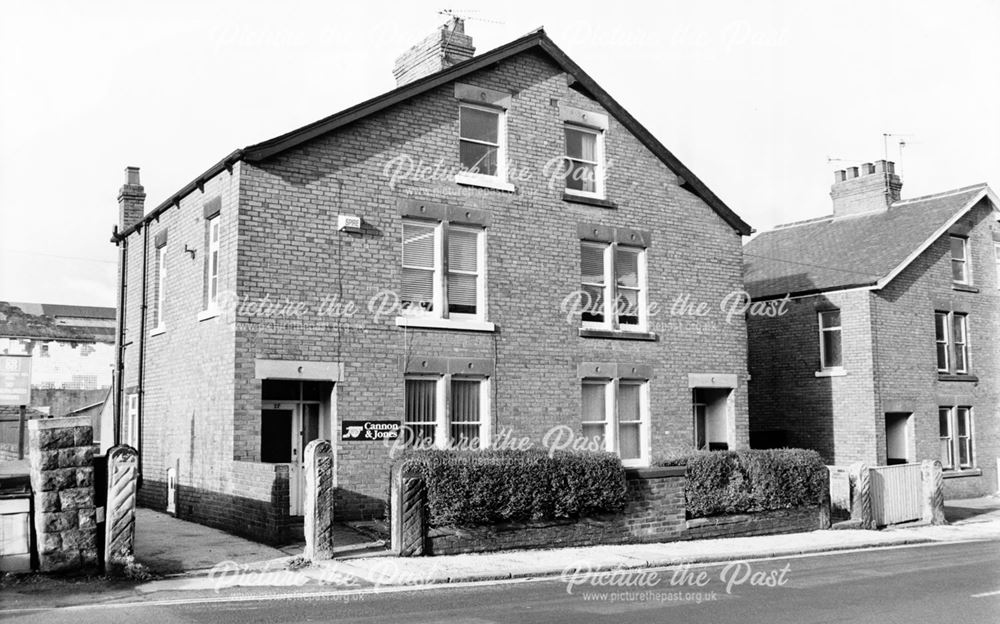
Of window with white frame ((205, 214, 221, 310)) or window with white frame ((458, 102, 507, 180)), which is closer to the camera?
window with white frame ((205, 214, 221, 310))

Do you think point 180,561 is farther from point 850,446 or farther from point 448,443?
point 850,446

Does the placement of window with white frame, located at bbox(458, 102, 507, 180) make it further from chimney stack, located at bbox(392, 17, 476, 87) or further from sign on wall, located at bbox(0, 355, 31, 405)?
sign on wall, located at bbox(0, 355, 31, 405)

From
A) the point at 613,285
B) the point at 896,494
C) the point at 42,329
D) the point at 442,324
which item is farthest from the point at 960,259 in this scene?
the point at 42,329

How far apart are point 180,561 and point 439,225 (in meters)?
8.23

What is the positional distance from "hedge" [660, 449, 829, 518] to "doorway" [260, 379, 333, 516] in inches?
259

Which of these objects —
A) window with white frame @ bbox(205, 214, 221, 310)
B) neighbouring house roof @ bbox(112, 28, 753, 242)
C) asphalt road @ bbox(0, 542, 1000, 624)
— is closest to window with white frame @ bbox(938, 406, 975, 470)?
neighbouring house roof @ bbox(112, 28, 753, 242)

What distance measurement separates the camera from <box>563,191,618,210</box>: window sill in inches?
813

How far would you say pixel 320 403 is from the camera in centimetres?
1764

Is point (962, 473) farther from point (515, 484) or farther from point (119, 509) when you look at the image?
point (119, 509)

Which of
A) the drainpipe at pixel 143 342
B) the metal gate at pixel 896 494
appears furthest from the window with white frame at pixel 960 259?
the drainpipe at pixel 143 342

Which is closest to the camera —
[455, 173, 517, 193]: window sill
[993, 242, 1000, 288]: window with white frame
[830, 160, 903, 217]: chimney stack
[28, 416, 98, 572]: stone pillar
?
[28, 416, 98, 572]: stone pillar

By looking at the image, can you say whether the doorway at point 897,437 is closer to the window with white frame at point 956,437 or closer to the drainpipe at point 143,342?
the window with white frame at point 956,437

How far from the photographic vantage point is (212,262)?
719 inches

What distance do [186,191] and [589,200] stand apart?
8407 mm
